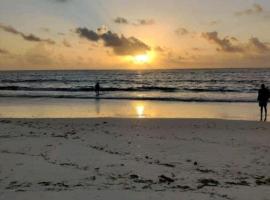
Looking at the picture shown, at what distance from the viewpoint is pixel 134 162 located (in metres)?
10.1

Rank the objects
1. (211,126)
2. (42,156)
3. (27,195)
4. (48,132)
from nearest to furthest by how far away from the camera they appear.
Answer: (27,195) → (42,156) → (48,132) → (211,126)

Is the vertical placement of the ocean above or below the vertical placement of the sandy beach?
above

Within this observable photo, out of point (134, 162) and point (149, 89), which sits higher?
point (149, 89)

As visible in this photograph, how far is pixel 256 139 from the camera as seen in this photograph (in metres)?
13.7

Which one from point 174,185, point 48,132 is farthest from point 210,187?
point 48,132

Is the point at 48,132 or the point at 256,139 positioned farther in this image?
the point at 48,132

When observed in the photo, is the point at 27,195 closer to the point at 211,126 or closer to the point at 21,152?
the point at 21,152

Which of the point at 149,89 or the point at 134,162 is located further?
the point at 149,89

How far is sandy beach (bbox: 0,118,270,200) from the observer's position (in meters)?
7.64

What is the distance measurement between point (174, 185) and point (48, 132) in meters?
8.09

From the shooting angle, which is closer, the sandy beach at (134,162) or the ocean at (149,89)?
the sandy beach at (134,162)

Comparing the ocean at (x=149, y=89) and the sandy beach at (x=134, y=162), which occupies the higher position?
the ocean at (x=149, y=89)

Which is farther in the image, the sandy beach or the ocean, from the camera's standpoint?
the ocean

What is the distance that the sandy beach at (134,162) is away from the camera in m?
7.64
